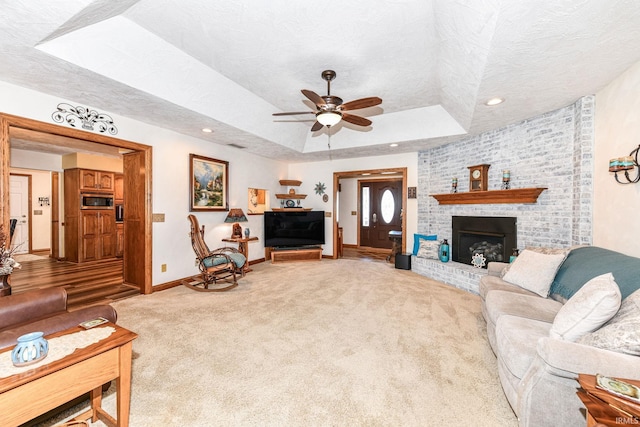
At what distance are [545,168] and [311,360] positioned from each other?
4.02 meters

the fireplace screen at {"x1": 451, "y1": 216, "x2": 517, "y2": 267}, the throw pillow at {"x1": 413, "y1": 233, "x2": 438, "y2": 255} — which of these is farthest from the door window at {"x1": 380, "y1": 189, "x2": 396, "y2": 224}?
the fireplace screen at {"x1": 451, "y1": 216, "x2": 517, "y2": 267}

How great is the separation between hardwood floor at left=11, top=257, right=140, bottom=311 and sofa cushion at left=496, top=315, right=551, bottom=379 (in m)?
4.49

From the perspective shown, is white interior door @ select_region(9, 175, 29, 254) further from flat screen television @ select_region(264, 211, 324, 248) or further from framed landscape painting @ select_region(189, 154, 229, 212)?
flat screen television @ select_region(264, 211, 324, 248)

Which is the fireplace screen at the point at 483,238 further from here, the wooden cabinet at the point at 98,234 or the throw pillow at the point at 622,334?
the wooden cabinet at the point at 98,234

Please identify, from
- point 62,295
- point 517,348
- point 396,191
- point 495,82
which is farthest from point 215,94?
point 396,191

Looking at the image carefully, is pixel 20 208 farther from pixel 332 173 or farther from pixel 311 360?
pixel 311 360

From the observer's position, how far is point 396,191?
8.20 meters

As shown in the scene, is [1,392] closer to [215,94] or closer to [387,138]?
[215,94]

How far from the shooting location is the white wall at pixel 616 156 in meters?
2.40

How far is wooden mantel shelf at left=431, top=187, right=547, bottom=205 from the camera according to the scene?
3762mm

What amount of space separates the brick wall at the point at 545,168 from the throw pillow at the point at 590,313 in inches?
88.5

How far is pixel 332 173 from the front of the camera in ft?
22.2

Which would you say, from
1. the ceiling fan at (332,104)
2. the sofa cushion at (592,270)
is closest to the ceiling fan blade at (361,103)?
the ceiling fan at (332,104)

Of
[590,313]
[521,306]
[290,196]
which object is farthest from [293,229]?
[590,313]
